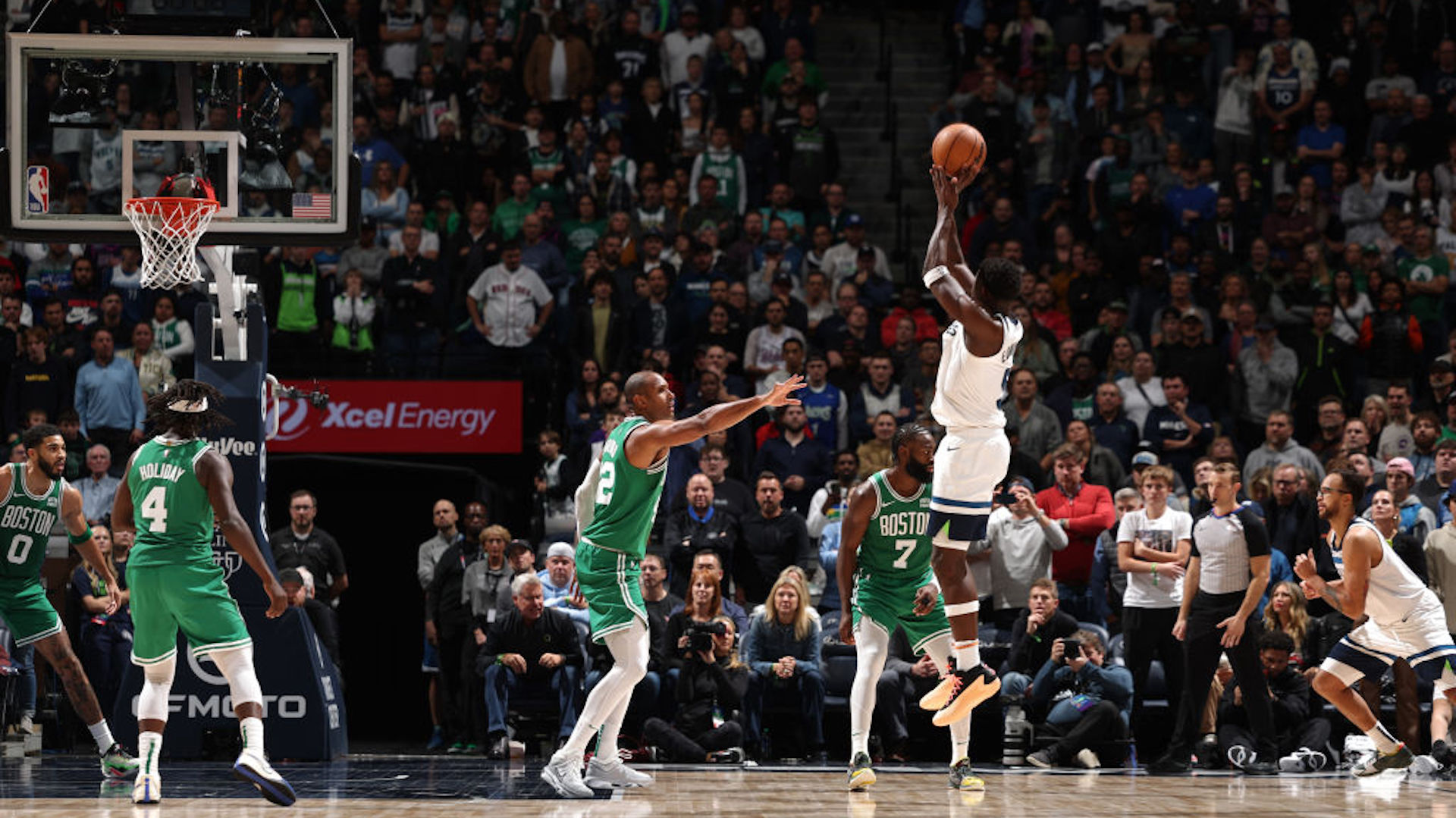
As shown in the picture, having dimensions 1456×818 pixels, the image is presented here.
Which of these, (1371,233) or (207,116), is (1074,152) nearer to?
(1371,233)

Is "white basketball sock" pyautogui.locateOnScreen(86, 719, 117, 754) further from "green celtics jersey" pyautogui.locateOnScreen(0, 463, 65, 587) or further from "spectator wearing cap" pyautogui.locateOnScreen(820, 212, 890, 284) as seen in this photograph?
"spectator wearing cap" pyautogui.locateOnScreen(820, 212, 890, 284)

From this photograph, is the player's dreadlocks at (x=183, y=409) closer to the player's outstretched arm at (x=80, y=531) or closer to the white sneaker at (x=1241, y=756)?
the player's outstretched arm at (x=80, y=531)

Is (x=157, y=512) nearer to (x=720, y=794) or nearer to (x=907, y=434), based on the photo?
(x=720, y=794)

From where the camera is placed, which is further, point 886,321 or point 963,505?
point 886,321

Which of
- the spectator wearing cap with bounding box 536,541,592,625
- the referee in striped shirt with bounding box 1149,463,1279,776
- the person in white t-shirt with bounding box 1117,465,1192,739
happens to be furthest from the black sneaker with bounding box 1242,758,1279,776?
the spectator wearing cap with bounding box 536,541,592,625

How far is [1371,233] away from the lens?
17656 mm

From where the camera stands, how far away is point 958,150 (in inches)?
343

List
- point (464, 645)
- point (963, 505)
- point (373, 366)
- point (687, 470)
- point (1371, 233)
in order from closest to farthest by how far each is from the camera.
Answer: point (963, 505)
point (464, 645)
point (687, 470)
point (373, 366)
point (1371, 233)

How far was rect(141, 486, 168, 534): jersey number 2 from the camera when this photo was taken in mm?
8828

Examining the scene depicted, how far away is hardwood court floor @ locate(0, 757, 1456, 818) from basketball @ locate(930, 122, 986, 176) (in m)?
3.09

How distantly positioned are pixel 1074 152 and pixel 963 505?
1062 cm

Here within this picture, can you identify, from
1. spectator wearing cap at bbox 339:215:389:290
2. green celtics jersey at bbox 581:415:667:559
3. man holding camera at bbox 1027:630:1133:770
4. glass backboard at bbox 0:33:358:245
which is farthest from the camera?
spectator wearing cap at bbox 339:215:389:290

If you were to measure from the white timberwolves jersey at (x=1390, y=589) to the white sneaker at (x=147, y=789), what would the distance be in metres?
6.71

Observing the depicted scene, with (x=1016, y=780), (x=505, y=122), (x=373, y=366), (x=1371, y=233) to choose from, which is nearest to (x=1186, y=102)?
(x=1371, y=233)
